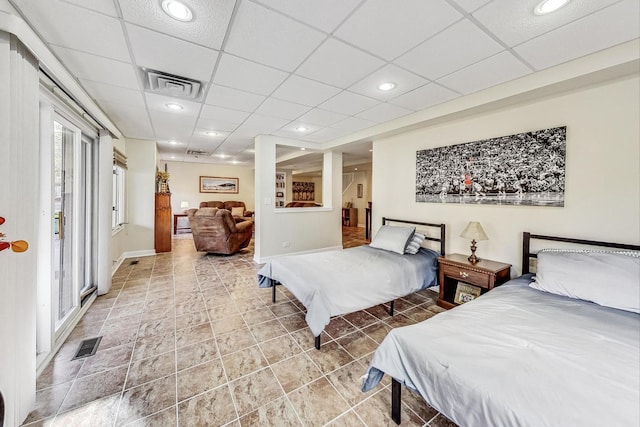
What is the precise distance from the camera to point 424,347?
1317 mm

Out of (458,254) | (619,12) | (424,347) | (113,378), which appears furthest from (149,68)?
(458,254)

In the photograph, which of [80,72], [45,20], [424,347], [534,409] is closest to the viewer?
[534,409]

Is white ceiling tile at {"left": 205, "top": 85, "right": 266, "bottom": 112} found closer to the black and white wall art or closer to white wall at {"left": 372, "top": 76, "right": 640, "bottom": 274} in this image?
the black and white wall art

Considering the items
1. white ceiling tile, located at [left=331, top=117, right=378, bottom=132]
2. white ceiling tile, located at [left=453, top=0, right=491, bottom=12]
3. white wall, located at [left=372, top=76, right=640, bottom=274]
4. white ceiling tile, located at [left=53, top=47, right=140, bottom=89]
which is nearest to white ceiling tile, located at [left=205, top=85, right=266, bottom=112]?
white ceiling tile, located at [left=53, top=47, right=140, bottom=89]

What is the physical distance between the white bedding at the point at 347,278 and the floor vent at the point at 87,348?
1.58m

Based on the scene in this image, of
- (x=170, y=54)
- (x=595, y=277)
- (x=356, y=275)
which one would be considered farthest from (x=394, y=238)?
(x=170, y=54)

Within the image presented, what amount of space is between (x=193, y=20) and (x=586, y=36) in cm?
278

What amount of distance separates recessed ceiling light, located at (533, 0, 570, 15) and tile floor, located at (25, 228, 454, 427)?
2.61m

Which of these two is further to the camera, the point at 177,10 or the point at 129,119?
the point at 129,119

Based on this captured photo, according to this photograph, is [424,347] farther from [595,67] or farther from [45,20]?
[45,20]

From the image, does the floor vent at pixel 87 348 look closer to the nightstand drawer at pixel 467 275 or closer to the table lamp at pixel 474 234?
the nightstand drawer at pixel 467 275

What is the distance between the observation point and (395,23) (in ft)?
5.48

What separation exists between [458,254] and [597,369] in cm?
221

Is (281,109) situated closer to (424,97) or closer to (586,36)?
(424,97)
